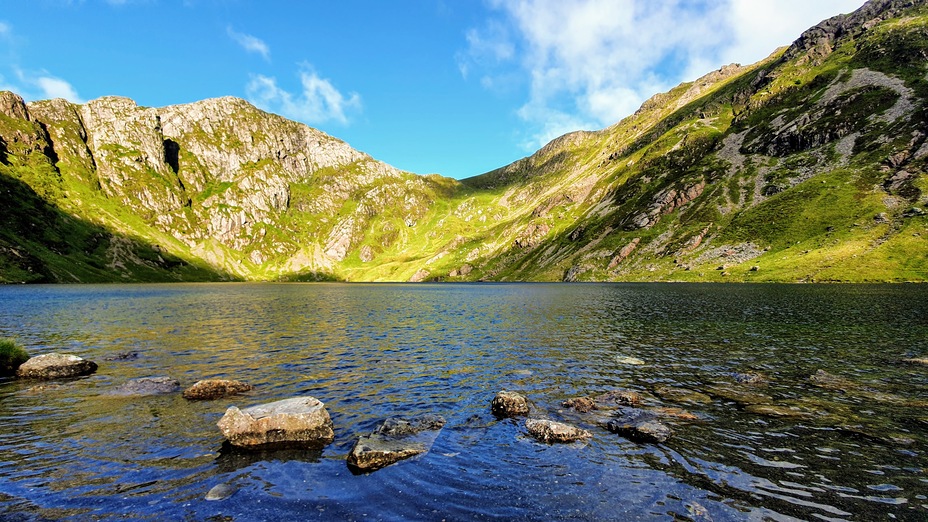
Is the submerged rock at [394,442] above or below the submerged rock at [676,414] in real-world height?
below

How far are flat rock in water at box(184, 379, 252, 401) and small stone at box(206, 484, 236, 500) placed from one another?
518 inches

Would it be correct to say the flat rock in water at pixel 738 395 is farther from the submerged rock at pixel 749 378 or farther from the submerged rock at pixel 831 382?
the submerged rock at pixel 831 382

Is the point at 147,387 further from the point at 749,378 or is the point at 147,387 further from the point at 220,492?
the point at 749,378

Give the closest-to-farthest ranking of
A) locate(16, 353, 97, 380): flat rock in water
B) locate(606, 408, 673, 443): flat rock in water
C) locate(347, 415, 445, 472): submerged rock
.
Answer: locate(347, 415, 445, 472): submerged rock → locate(606, 408, 673, 443): flat rock in water → locate(16, 353, 97, 380): flat rock in water

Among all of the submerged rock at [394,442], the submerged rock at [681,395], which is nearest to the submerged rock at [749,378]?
the submerged rock at [681,395]

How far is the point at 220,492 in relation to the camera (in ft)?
45.4

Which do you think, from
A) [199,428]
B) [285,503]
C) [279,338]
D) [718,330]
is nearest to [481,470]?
[285,503]

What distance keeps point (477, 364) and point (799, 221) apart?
642 ft

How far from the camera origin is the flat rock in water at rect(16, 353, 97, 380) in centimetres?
3009

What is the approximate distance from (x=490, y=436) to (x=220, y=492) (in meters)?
11.3

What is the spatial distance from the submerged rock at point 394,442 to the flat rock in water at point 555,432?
→ 4.88 meters

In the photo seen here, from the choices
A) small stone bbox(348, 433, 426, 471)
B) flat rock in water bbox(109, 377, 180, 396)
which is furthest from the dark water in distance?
flat rock in water bbox(109, 377, 180, 396)

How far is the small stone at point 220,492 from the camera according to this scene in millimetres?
13512

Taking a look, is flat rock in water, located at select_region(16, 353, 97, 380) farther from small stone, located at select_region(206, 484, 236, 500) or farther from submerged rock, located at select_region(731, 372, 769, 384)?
submerged rock, located at select_region(731, 372, 769, 384)
